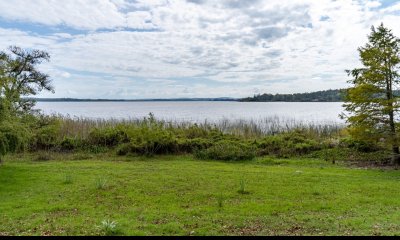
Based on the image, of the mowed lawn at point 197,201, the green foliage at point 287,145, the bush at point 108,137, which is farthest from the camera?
the bush at point 108,137

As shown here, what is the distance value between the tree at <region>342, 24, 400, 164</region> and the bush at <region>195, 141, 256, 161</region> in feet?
19.4

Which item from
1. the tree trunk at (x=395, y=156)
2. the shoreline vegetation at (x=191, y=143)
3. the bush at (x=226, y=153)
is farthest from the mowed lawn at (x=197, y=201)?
the shoreline vegetation at (x=191, y=143)

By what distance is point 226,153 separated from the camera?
66.1 ft

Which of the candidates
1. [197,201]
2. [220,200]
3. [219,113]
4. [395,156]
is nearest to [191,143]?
[395,156]

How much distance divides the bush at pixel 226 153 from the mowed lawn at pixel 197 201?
3.93m

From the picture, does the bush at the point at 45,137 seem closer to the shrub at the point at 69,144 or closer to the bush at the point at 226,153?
the shrub at the point at 69,144

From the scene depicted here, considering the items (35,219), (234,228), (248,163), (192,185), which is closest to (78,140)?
(248,163)

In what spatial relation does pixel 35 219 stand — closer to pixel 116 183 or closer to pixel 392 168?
pixel 116 183

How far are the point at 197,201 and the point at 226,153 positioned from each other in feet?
33.9

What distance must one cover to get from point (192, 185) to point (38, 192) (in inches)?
199

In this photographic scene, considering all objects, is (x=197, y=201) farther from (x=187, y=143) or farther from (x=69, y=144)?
(x=69, y=144)

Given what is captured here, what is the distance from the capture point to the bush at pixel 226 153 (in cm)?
2003

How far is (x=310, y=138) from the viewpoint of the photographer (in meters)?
25.1

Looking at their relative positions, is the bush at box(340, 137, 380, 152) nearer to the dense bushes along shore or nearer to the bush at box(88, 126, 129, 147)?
the dense bushes along shore
